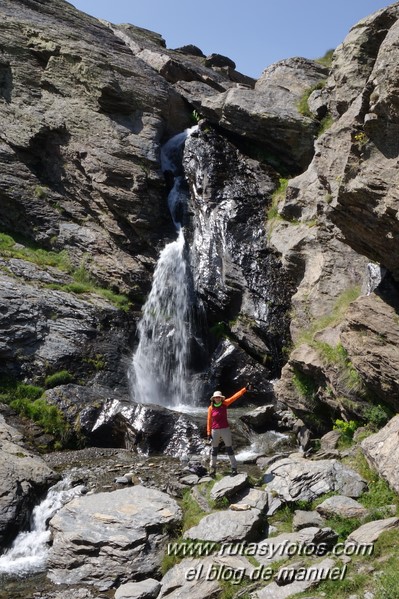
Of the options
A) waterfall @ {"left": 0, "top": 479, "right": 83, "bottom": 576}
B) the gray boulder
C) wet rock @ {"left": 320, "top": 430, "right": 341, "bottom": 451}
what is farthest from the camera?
wet rock @ {"left": 320, "top": 430, "right": 341, "bottom": 451}

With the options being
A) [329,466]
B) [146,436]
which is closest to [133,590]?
[329,466]

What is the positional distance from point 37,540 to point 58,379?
7.79 meters

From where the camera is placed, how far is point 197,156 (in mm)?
26547

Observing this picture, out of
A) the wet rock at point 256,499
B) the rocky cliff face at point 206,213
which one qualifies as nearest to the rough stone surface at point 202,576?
the wet rock at point 256,499

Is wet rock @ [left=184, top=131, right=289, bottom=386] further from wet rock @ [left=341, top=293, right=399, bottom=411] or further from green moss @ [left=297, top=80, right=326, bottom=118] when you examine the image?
wet rock @ [left=341, top=293, right=399, bottom=411]

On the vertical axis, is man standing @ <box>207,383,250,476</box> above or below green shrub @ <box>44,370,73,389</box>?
above

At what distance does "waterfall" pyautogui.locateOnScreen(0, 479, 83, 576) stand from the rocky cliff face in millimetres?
4358

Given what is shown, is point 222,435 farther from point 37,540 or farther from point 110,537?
point 37,540

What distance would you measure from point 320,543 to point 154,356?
13.6 m

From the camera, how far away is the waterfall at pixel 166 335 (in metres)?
20.3

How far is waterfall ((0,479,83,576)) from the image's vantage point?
10.2m

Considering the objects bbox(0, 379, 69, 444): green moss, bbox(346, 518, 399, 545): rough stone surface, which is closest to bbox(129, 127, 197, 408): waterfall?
bbox(0, 379, 69, 444): green moss

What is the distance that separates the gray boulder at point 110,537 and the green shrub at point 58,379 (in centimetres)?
767

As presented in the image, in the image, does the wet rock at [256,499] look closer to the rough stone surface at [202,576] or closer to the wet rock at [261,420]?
the rough stone surface at [202,576]
